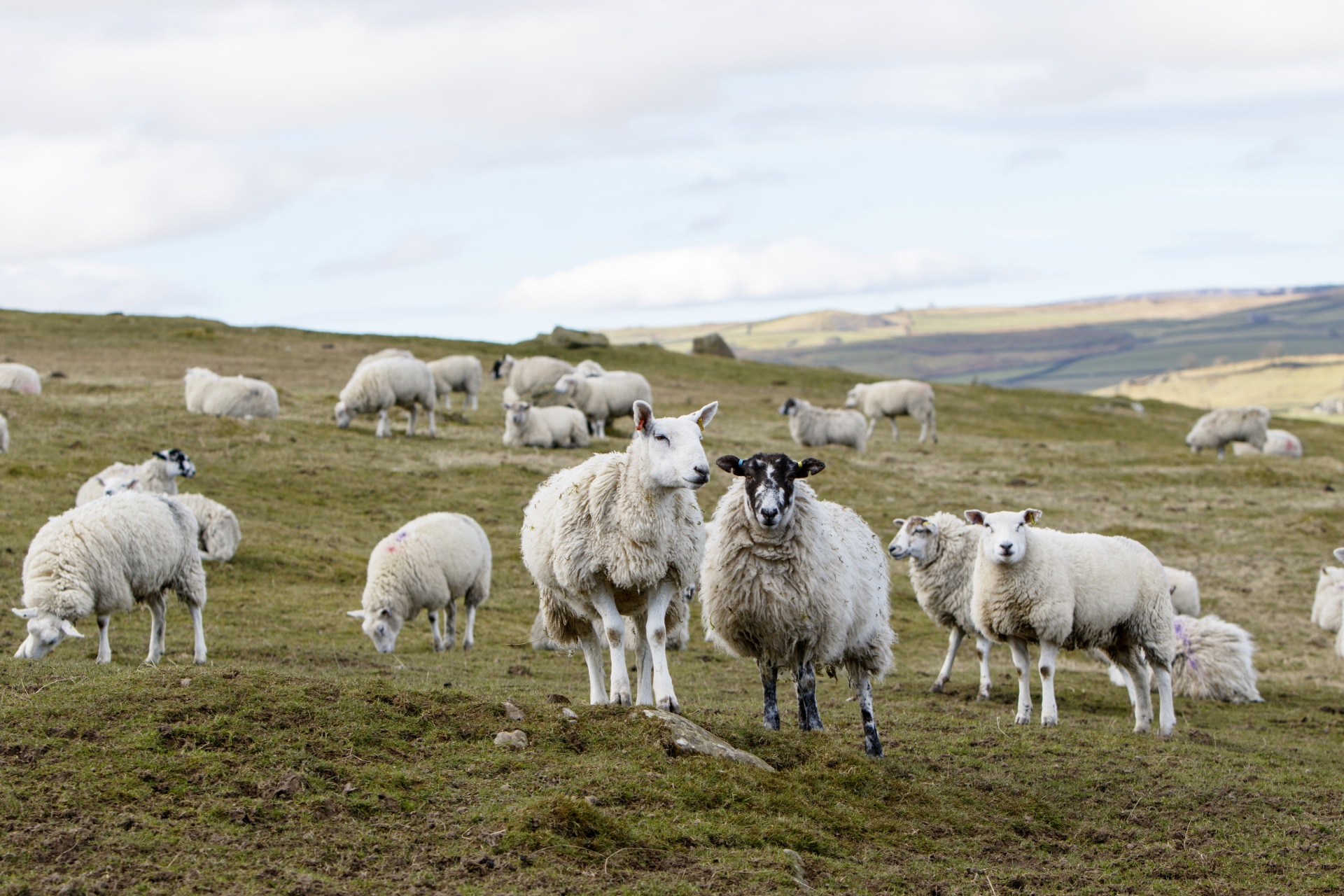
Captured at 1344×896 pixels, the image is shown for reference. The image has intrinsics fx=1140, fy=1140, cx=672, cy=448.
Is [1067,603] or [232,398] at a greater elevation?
[232,398]

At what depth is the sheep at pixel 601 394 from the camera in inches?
1336

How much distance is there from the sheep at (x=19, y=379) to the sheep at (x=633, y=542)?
2979 cm

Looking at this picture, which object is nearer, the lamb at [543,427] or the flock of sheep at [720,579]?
the flock of sheep at [720,579]

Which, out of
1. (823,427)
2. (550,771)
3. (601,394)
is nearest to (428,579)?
(550,771)

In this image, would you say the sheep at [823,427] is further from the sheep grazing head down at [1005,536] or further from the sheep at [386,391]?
the sheep grazing head down at [1005,536]

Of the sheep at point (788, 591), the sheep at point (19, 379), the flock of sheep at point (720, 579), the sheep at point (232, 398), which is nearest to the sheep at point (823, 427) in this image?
the sheep at point (232, 398)

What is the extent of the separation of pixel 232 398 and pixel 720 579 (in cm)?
2471

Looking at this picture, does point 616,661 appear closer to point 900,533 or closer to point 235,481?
point 900,533

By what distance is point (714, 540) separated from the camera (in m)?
10.0

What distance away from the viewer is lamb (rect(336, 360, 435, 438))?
30.7 m

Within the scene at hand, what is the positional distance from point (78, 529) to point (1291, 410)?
139281 millimetres

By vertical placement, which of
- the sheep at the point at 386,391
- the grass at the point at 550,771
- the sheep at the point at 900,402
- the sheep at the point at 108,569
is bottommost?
the grass at the point at 550,771

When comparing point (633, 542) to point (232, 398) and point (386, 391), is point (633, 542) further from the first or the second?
point (232, 398)

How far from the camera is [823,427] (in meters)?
35.7
